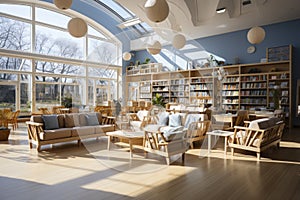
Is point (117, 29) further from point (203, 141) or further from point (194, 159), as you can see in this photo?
point (194, 159)

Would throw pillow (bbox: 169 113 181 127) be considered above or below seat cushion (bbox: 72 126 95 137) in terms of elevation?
above

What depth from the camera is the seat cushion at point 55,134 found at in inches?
186

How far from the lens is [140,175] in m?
3.38

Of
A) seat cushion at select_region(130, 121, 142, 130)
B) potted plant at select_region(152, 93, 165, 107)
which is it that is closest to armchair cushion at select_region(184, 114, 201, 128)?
seat cushion at select_region(130, 121, 142, 130)

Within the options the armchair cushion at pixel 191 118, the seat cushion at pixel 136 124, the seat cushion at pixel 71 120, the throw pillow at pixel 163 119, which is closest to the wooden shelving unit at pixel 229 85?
the seat cushion at pixel 136 124

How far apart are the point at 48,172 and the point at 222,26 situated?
8407mm

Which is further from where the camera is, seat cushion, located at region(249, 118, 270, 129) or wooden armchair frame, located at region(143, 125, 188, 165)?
seat cushion, located at region(249, 118, 270, 129)

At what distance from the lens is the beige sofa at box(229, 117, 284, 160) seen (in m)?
4.32

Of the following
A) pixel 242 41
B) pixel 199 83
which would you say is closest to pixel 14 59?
pixel 199 83

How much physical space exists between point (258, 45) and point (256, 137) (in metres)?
6.18

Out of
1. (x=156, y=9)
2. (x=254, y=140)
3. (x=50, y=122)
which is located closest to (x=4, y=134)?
(x=50, y=122)

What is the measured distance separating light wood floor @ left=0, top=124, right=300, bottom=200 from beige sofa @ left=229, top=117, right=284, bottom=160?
211mm

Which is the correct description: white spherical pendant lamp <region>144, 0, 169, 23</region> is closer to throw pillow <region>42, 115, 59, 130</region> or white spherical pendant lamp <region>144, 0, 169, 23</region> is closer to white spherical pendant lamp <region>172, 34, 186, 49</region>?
white spherical pendant lamp <region>172, 34, 186, 49</region>

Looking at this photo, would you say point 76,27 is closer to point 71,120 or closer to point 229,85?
point 71,120
